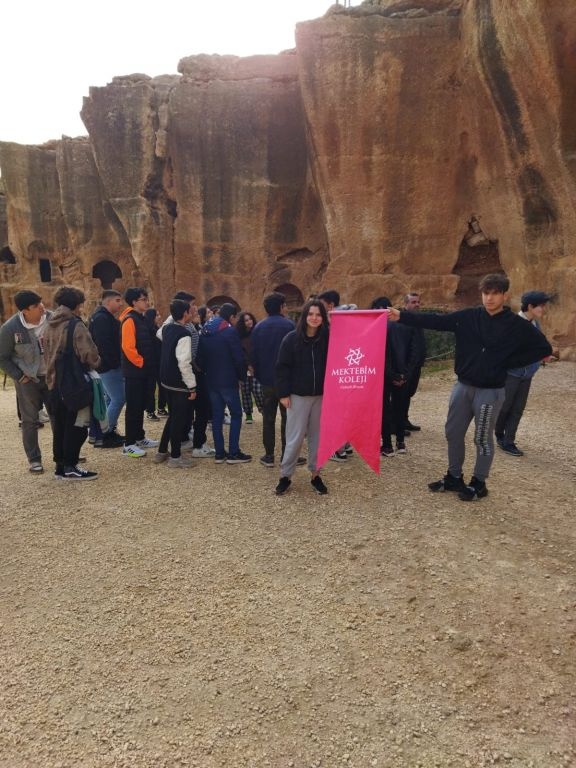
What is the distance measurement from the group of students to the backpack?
0.06m

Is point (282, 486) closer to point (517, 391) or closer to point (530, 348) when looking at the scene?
point (530, 348)

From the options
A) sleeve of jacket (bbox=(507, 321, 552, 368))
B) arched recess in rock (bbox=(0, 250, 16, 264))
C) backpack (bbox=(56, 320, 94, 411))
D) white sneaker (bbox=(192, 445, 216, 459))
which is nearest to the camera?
sleeve of jacket (bbox=(507, 321, 552, 368))

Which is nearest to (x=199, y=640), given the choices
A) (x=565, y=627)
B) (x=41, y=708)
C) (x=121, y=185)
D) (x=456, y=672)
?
(x=41, y=708)

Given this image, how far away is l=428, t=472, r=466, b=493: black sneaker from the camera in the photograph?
436cm

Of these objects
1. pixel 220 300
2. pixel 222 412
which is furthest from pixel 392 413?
pixel 220 300

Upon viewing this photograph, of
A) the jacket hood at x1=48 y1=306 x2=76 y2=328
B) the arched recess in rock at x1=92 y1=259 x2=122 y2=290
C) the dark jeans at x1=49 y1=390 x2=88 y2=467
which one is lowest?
the dark jeans at x1=49 y1=390 x2=88 y2=467

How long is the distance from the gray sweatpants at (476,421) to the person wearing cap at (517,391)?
141 cm

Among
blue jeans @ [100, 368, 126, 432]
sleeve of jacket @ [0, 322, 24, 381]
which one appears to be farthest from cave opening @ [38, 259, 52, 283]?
sleeve of jacket @ [0, 322, 24, 381]

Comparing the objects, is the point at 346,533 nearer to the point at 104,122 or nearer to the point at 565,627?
the point at 565,627

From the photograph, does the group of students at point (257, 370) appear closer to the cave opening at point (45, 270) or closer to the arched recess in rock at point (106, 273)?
the arched recess in rock at point (106, 273)

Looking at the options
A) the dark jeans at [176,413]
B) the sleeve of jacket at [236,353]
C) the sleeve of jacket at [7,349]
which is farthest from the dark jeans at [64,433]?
the sleeve of jacket at [236,353]

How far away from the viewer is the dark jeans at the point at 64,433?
4.79 m

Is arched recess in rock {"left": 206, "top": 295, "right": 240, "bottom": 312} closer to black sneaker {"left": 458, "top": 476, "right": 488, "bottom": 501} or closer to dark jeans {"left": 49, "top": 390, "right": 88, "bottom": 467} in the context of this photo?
dark jeans {"left": 49, "top": 390, "right": 88, "bottom": 467}

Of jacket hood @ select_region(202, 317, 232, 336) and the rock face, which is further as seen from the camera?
the rock face
